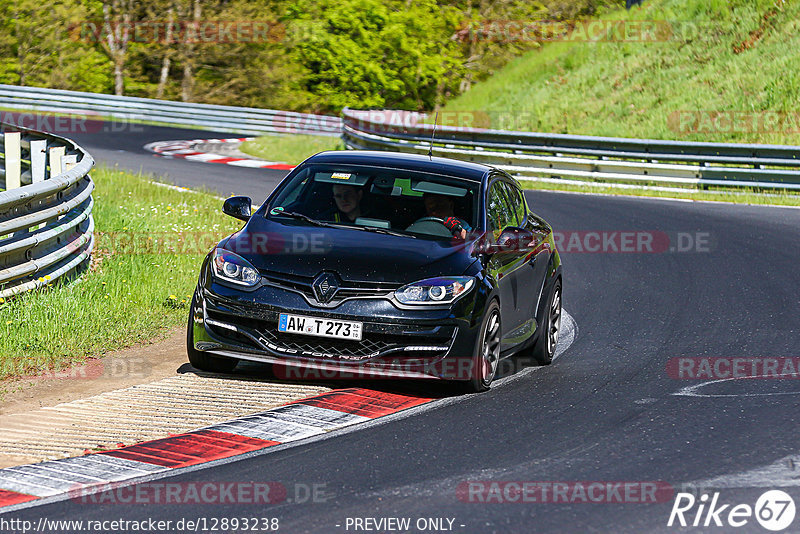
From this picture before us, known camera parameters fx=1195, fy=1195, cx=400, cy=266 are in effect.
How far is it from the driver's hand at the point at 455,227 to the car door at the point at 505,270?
213 mm

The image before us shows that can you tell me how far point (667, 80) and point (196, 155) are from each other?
13.0 metres

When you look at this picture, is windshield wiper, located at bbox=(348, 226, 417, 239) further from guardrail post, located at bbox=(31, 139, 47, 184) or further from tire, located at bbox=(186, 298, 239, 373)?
guardrail post, located at bbox=(31, 139, 47, 184)

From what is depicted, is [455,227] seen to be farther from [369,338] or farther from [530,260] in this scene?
[369,338]

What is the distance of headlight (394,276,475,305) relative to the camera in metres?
7.53

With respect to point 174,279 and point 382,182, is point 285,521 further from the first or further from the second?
point 174,279

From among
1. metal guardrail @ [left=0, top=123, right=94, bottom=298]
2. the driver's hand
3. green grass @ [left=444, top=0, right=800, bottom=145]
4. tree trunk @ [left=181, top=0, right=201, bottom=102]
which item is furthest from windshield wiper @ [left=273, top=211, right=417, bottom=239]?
tree trunk @ [left=181, top=0, right=201, bottom=102]

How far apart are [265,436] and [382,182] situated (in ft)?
9.09

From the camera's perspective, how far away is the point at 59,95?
121 feet

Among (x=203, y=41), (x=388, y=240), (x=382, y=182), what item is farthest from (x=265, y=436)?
(x=203, y=41)

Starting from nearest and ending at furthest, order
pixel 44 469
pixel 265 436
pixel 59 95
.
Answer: pixel 44 469 → pixel 265 436 → pixel 59 95

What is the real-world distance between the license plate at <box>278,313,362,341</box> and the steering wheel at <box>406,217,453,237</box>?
1.17 metres

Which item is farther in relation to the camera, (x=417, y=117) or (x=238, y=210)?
(x=417, y=117)

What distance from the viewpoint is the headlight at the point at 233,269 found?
25.1 feet

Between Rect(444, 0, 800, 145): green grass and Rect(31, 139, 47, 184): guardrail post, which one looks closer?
Rect(31, 139, 47, 184): guardrail post
